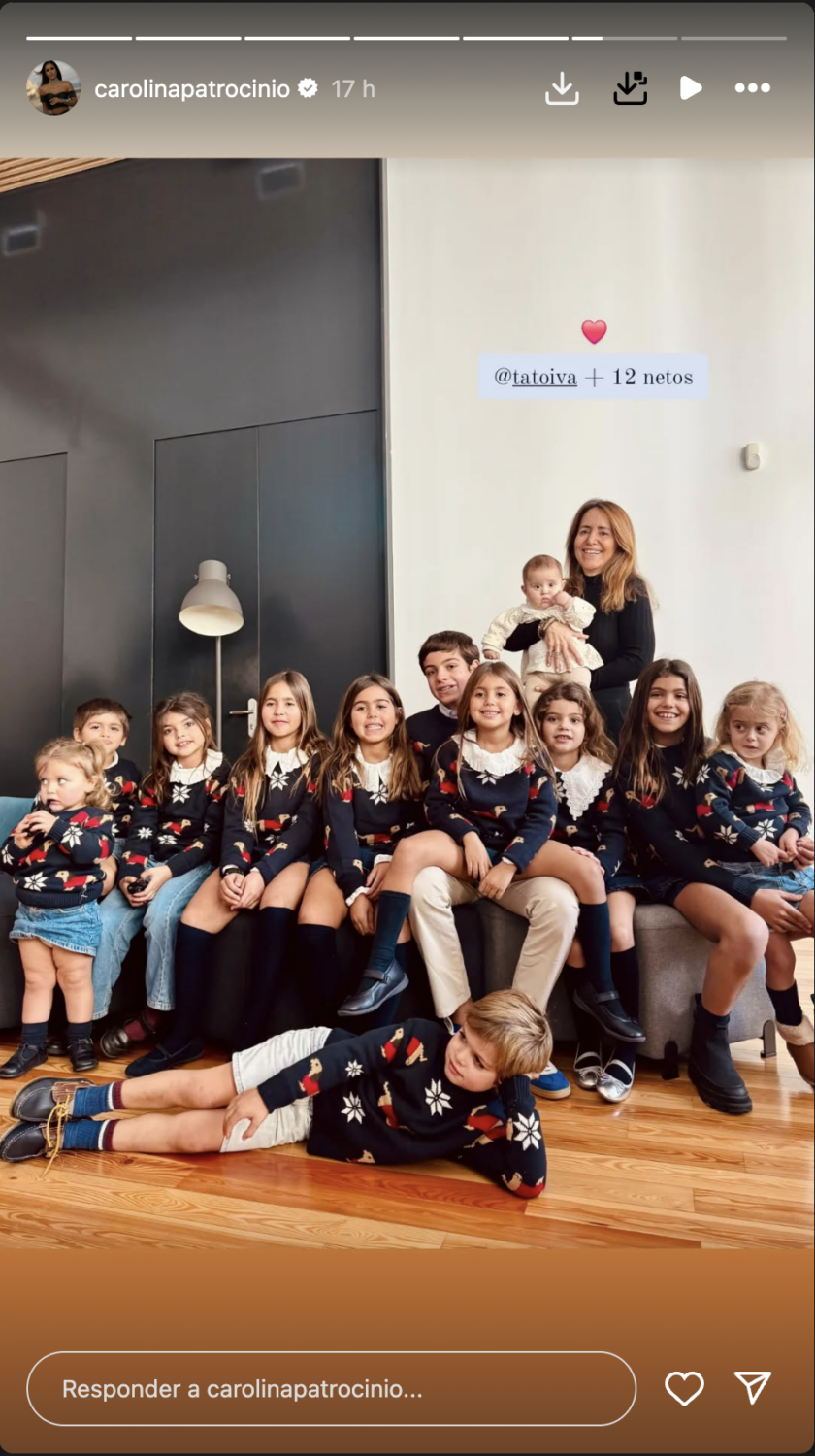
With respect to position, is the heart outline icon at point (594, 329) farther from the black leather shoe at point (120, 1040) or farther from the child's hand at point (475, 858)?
the black leather shoe at point (120, 1040)

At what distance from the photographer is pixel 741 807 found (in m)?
1.75

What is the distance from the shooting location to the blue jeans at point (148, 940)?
6.14ft

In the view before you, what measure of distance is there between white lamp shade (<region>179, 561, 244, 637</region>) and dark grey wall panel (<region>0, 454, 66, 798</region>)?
1.67 feet

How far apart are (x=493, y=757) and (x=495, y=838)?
20cm

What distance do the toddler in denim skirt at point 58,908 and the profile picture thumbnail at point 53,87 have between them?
56.5 inches

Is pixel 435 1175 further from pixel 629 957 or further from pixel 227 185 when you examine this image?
pixel 227 185

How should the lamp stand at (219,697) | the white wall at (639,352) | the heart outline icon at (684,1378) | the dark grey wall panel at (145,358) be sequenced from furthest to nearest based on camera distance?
the lamp stand at (219,697) → the dark grey wall panel at (145,358) → the white wall at (639,352) → the heart outline icon at (684,1378)

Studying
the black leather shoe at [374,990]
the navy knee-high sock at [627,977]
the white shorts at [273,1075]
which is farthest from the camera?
the navy knee-high sock at [627,977]

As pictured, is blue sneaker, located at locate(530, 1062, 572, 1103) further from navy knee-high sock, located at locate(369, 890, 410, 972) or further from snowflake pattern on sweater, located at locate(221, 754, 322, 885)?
snowflake pattern on sweater, located at locate(221, 754, 322, 885)

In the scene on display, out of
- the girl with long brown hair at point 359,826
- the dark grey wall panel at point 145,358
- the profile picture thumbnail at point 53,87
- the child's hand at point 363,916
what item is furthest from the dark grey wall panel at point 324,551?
the profile picture thumbnail at point 53,87

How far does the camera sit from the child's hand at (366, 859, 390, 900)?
1.80 m

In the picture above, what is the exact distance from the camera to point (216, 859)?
215 centimetres

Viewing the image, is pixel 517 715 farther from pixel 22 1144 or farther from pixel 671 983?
pixel 22 1144

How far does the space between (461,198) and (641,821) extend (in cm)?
134
